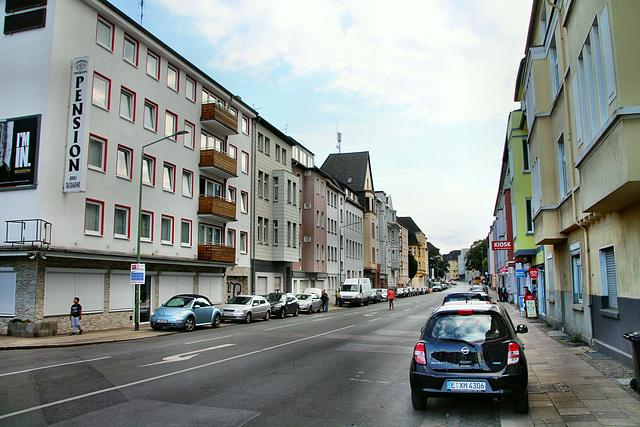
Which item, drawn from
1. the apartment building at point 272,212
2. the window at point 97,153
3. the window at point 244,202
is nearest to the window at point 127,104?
the window at point 97,153

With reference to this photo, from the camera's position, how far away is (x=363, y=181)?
74.4m

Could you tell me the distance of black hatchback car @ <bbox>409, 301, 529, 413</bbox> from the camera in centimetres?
712

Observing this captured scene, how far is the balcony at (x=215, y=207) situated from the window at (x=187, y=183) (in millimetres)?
907

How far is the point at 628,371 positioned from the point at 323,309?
3104 cm

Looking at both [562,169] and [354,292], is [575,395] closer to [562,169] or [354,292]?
[562,169]

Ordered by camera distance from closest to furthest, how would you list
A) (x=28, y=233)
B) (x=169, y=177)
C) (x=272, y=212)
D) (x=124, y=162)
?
(x=28, y=233) < (x=124, y=162) < (x=169, y=177) < (x=272, y=212)

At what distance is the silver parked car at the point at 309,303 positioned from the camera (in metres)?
36.6

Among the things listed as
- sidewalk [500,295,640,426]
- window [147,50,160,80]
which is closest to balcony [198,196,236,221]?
window [147,50,160,80]

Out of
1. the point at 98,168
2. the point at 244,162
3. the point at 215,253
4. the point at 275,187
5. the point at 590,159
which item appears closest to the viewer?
the point at 590,159

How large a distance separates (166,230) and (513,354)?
23.9m

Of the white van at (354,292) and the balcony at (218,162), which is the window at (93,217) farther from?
the white van at (354,292)

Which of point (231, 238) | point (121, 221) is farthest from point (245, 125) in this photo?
point (121, 221)

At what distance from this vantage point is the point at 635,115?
8156mm

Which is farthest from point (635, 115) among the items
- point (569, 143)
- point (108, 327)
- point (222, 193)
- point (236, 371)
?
point (222, 193)
